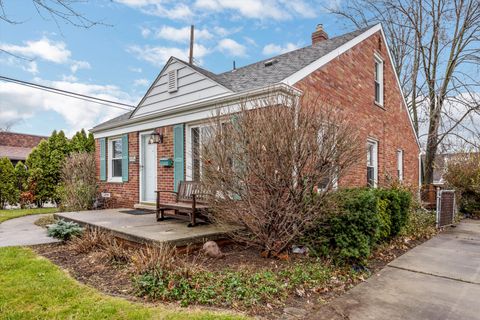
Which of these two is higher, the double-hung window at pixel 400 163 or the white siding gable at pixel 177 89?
the white siding gable at pixel 177 89

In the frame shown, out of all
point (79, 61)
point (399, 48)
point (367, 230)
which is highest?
point (399, 48)

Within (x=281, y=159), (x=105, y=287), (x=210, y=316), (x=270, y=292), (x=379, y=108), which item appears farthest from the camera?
(x=379, y=108)

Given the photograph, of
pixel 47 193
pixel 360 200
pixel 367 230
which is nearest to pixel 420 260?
pixel 367 230

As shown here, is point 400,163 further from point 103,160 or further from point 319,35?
point 103,160

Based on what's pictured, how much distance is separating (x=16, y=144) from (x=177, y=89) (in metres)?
25.9

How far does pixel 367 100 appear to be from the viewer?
9289 mm

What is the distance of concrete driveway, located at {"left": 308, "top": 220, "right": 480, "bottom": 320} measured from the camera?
3.14 m

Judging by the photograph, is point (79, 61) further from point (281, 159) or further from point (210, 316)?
point (210, 316)

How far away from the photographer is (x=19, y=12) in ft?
9.96

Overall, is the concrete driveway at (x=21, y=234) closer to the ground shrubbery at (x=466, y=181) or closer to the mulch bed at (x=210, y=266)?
the mulch bed at (x=210, y=266)

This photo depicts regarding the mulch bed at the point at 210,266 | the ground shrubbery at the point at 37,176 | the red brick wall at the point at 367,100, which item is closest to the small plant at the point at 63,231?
the mulch bed at the point at 210,266

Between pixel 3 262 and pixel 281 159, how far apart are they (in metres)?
4.35

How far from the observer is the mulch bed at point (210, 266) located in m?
3.42

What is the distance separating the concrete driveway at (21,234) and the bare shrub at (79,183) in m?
1.37
